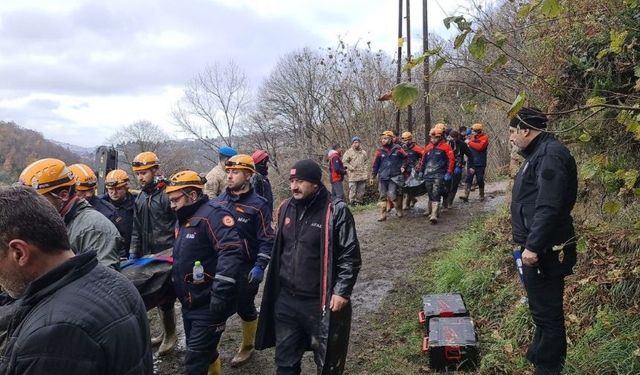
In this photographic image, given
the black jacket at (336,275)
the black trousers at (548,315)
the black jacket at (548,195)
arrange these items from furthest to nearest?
the black jacket at (336,275) → the black trousers at (548,315) → the black jacket at (548,195)

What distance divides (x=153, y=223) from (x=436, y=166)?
6.20 metres

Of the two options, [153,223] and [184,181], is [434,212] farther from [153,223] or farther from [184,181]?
[184,181]

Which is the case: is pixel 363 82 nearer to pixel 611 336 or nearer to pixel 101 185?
pixel 101 185

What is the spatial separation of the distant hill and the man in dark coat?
4386 cm

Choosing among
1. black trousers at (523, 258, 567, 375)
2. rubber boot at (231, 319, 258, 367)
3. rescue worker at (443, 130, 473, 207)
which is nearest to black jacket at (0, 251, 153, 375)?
black trousers at (523, 258, 567, 375)

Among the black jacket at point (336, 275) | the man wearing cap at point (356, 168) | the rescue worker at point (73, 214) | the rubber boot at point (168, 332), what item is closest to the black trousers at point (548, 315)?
the black jacket at point (336, 275)

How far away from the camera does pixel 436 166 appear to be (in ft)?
32.7

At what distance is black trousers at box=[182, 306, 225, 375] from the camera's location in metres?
3.89

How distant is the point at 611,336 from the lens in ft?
12.5

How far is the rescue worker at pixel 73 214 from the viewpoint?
3.35m

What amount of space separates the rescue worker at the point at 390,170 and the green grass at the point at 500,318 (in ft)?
12.2

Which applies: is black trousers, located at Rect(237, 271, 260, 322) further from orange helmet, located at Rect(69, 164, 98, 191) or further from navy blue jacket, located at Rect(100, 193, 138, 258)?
orange helmet, located at Rect(69, 164, 98, 191)

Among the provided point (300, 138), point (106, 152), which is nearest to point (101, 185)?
point (106, 152)

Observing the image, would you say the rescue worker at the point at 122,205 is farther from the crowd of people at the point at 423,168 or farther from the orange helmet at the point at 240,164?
the crowd of people at the point at 423,168
